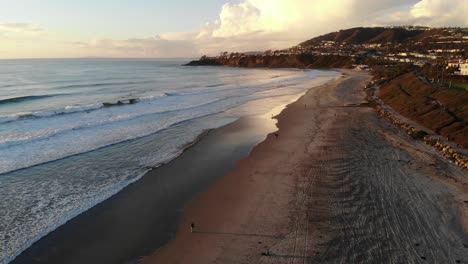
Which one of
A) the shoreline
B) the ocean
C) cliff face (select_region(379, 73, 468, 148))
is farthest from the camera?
cliff face (select_region(379, 73, 468, 148))

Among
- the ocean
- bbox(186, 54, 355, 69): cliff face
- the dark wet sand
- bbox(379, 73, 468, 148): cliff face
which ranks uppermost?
bbox(186, 54, 355, 69): cliff face

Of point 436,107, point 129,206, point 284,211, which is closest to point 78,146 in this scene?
point 129,206

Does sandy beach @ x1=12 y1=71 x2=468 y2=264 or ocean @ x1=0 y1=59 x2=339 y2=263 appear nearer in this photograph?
sandy beach @ x1=12 y1=71 x2=468 y2=264

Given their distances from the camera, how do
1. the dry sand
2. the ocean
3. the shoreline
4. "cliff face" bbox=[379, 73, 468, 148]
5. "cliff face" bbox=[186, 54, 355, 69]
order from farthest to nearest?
"cliff face" bbox=[186, 54, 355, 69] → "cliff face" bbox=[379, 73, 468, 148] → the ocean → the shoreline → the dry sand

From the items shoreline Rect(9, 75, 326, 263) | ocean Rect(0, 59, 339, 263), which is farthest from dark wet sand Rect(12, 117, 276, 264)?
ocean Rect(0, 59, 339, 263)

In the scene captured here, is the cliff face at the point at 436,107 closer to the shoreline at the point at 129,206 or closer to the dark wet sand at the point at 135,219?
the shoreline at the point at 129,206

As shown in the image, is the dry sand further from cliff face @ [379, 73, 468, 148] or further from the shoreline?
cliff face @ [379, 73, 468, 148]

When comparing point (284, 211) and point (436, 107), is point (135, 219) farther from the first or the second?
point (436, 107)

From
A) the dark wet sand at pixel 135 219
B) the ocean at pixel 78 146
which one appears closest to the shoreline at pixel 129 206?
Answer: the dark wet sand at pixel 135 219
